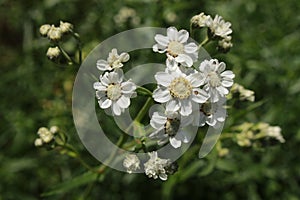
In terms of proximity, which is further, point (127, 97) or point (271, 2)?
point (271, 2)

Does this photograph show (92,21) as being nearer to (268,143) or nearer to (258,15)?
(258,15)

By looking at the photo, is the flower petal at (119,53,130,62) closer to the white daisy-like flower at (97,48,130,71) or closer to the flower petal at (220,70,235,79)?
the white daisy-like flower at (97,48,130,71)

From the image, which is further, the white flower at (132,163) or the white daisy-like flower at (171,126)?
the white flower at (132,163)

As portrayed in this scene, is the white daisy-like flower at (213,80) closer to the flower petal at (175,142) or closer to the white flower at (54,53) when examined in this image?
the flower petal at (175,142)

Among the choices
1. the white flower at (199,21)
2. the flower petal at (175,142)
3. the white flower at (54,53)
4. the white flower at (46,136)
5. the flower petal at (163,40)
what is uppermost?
the white flower at (199,21)

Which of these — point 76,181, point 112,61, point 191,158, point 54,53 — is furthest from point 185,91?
point 191,158

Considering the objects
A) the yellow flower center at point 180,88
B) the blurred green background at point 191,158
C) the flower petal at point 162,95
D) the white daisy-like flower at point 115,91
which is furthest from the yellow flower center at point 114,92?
the blurred green background at point 191,158

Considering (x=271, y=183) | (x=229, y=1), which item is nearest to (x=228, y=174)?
(x=271, y=183)
